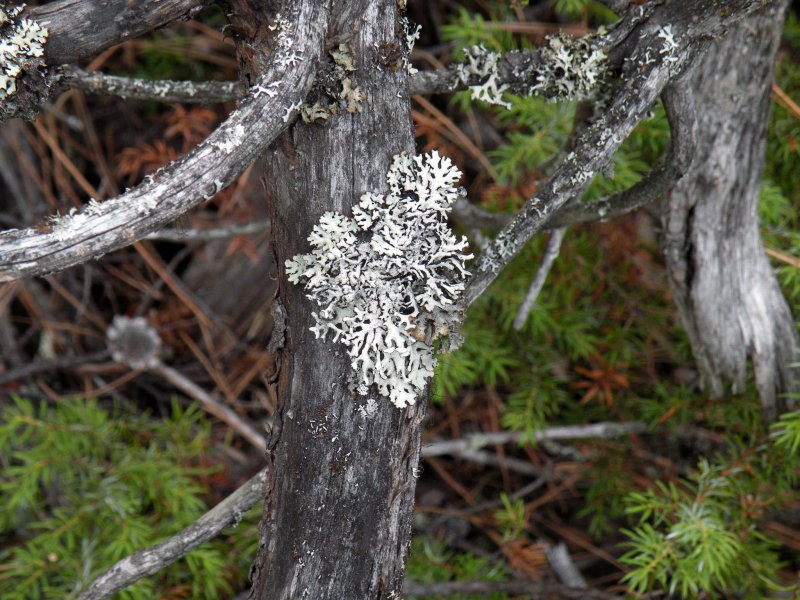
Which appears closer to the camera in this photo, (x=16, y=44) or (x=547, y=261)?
(x=16, y=44)

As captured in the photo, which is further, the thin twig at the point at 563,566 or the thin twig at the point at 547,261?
the thin twig at the point at 563,566

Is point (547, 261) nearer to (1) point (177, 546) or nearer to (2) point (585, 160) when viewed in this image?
(2) point (585, 160)

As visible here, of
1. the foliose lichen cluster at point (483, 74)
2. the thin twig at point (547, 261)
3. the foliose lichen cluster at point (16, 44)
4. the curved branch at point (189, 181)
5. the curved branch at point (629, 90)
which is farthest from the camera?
the thin twig at point (547, 261)

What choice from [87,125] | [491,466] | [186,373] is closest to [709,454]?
[491,466]

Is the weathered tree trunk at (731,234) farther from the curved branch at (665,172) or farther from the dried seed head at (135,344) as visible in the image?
the dried seed head at (135,344)

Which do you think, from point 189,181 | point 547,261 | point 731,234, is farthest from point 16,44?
point 731,234

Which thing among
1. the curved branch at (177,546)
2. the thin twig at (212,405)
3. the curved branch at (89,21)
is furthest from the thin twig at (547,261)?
the thin twig at (212,405)
